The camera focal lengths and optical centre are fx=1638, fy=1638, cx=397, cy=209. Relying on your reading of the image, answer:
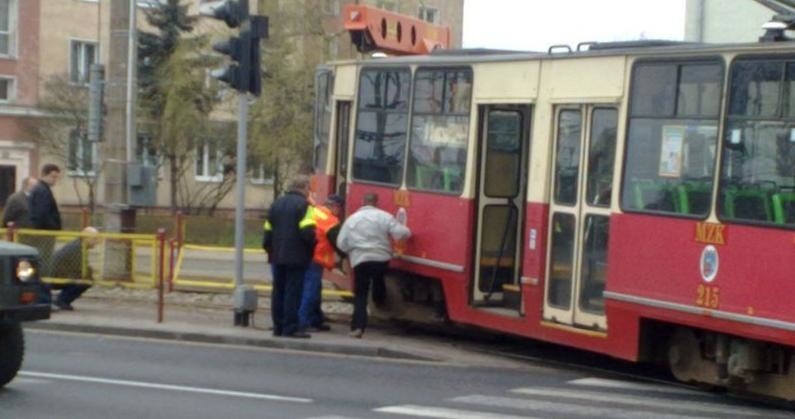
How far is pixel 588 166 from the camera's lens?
15266 millimetres

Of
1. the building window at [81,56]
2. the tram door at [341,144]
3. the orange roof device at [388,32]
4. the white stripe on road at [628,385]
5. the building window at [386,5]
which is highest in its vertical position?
the building window at [386,5]

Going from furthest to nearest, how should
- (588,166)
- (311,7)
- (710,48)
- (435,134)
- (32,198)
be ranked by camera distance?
(311,7) → (32,198) → (435,134) → (588,166) → (710,48)

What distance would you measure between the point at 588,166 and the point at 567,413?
3228 mm

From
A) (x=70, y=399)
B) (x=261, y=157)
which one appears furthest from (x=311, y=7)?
(x=70, y=399)

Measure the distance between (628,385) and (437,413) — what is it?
2910 millimetres

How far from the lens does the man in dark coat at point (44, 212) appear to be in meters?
20.1

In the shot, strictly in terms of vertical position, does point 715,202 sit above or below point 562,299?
above

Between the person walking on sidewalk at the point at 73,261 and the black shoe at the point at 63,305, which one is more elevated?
the person walking on sidewalk at the point at 73,261

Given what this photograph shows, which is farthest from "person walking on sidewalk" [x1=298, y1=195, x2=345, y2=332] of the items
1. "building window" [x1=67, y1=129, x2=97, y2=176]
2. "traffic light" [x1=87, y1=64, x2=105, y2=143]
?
"building window" [x1=67, y1=129, x2=97, y2=176]

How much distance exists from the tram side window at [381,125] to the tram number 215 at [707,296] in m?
5.34

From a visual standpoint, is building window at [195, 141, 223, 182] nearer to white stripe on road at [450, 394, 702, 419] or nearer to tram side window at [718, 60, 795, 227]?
white stripe on road at [450, 394, 702, 419]

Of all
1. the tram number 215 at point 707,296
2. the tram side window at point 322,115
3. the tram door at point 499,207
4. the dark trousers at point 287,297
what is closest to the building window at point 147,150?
the tram side window at point 322,115

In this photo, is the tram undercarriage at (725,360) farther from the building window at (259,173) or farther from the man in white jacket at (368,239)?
the building window at (259,173)

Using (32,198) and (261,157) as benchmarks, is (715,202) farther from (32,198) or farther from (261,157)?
(261,157)
